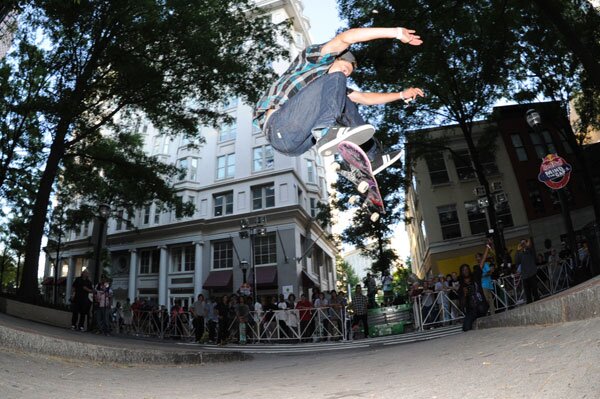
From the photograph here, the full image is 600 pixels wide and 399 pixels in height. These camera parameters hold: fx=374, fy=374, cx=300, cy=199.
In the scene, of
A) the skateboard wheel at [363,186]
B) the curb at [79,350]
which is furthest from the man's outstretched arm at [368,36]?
the curb at [79,350]

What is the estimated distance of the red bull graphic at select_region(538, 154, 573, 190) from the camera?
10172 mm

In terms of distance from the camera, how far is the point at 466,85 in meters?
18.7

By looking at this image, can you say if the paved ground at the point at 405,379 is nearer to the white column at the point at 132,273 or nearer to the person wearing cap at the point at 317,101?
the person wearing cap at the point at 317,101

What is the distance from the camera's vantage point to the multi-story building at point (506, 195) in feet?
88.1

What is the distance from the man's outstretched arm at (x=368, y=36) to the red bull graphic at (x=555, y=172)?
28.5 feet

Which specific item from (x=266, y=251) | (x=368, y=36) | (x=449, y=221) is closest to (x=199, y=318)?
(x=368, y=36)

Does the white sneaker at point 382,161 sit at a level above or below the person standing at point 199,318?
above

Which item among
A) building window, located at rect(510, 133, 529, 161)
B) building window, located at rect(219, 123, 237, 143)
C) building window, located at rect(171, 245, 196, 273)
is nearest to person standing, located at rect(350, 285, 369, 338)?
building window, located at rect(510, 133, 529, 161)

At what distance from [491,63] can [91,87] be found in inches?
617

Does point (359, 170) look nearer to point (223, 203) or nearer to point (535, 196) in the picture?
point (535, 196)

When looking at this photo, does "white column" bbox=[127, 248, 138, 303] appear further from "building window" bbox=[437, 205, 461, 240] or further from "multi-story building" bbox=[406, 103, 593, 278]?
"building window" bbox=[437, 205, 461, 240]

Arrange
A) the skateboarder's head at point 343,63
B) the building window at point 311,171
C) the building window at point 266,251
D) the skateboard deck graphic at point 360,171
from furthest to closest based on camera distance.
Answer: the building window at point 311,171
the building window at point 266,251
the skateboard deck graphic at point 360,171
the skateboarder's head at point 343,63

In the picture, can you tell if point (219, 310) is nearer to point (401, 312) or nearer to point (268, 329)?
point (268, 329)

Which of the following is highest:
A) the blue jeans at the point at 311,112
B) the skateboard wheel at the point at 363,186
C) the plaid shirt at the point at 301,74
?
the plaid shirt at the point at 301,74
